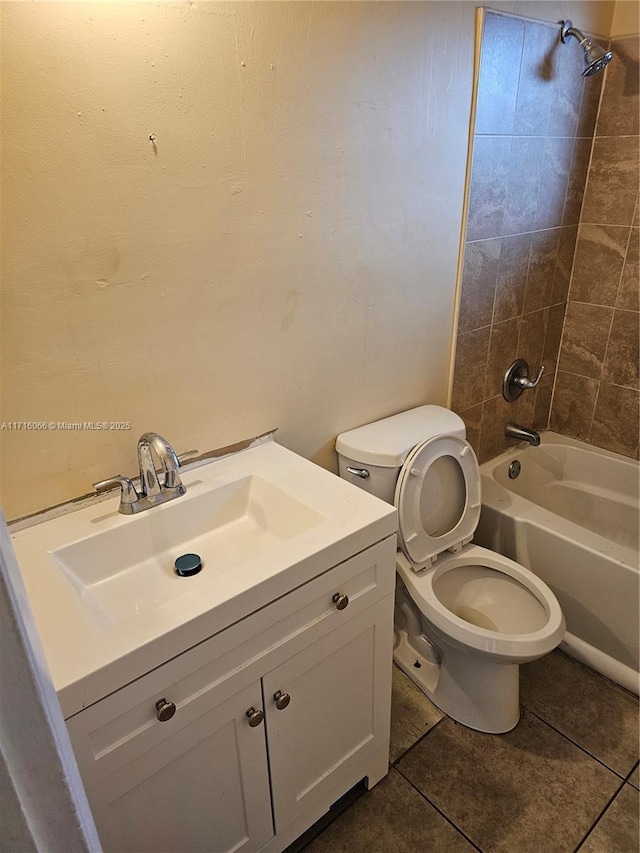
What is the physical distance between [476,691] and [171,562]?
0.99m

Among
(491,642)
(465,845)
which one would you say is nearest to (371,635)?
(491,642)

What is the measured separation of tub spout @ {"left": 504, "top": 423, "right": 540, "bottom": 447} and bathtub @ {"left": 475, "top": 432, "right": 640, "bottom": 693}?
0.28ft

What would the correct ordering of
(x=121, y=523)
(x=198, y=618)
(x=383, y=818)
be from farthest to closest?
(x=383, y=818), (x=121, y=523), (x=198, y=618)

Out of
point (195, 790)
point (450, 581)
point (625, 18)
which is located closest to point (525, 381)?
point (450, 581)

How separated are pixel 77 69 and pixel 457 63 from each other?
1.03 meters

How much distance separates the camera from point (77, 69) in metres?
0.97

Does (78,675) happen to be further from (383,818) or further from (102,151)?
(383,818)

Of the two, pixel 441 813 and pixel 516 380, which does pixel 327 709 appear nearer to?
pixel 441 813

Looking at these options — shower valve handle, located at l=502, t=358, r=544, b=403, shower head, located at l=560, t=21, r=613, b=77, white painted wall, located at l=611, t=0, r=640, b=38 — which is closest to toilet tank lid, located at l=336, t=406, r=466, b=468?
shower valve handle, located at l=502, t=358, r=544, b=403

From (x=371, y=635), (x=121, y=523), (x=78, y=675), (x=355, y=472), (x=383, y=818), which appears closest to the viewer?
(x=78, y=675)

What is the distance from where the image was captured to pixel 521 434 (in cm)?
221

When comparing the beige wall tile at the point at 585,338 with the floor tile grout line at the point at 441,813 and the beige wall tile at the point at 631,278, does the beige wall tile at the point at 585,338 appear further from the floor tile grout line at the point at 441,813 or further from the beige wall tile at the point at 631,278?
the floor tile grout line at the point at 441,813

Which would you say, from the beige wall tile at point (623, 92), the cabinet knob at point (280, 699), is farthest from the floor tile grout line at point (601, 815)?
the beige wall tile at point (623, 92)

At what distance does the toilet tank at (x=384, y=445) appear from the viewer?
1.56 meters
